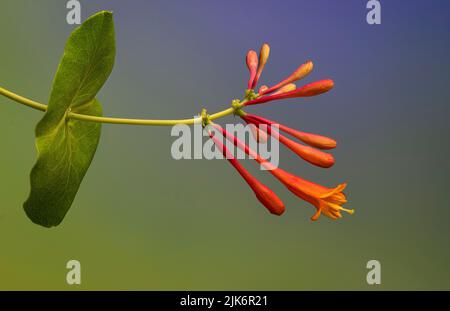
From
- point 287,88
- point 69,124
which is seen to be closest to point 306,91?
point 287,88

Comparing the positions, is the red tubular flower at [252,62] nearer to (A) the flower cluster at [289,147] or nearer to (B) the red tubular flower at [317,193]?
(A) the flower cluster at [289,147]

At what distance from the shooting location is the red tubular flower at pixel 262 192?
737mm

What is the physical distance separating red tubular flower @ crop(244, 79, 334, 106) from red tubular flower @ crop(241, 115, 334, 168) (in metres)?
0.03

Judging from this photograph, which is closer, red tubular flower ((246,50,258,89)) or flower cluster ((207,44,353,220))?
flower cluster ((207,44,353,220))

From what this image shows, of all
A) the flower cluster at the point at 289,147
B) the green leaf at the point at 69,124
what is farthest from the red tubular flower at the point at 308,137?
the green leaf at the point at 69,124

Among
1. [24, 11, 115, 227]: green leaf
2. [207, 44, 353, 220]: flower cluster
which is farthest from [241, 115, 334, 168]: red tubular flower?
[24, 11, 115, 227]: green leaf

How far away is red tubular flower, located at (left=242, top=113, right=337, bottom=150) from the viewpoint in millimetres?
743

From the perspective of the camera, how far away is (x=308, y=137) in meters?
0.76

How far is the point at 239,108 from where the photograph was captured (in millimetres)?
761

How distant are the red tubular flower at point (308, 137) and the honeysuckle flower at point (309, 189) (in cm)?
4

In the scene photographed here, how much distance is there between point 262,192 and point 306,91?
0.15 meters

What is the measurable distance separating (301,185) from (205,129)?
149 mm

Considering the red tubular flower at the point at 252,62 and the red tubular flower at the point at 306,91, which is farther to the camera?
the red tubular flower at the point at 252,62

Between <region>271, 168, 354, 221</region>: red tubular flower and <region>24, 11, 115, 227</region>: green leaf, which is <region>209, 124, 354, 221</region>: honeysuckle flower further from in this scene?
<region>24, 11, 115, 227</region>: green leaf
